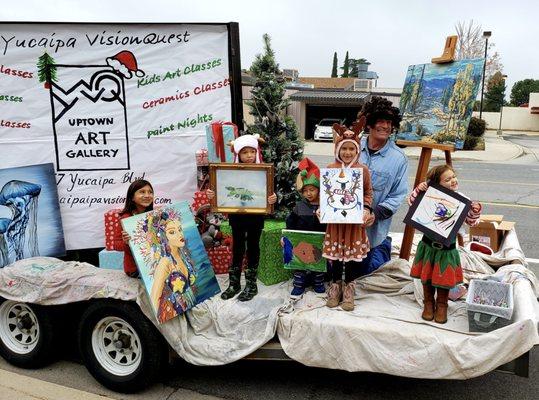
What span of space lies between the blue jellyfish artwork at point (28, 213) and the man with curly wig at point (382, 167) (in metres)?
2.92

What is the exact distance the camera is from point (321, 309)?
11.9 feet

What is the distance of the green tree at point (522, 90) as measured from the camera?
55.5m

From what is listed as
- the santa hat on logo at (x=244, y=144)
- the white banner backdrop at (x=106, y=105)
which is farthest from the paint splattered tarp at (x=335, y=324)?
the santa hat on logo at (x=244, y=144)

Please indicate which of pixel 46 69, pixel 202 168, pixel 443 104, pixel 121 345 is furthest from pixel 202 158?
pixel 443 104

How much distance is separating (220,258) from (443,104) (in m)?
2.52

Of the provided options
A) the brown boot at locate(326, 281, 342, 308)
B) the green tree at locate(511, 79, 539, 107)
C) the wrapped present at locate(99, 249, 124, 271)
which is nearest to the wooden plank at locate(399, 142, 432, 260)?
the brown boot at locate(326, 281, 342, 308)

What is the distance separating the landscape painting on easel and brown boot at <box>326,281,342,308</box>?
65.5 inches

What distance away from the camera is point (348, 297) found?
369 cm

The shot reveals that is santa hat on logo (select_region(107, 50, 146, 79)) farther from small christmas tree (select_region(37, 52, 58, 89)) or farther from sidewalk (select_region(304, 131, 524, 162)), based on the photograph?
sidewalk (select_region(304, 131, 524, 162))

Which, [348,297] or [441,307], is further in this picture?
[348,297]

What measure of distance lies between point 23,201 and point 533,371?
460 cm

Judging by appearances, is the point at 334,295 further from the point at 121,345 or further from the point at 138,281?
the point at 121,345

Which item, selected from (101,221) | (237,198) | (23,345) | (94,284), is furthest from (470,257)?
(23,345)

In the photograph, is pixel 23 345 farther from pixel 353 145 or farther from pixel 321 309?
pixel 353 145
